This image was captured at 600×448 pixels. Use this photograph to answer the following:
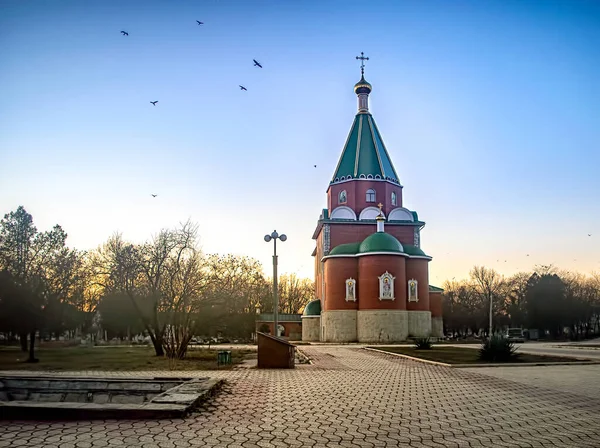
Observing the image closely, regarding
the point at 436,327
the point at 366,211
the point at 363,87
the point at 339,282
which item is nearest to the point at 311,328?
the point at 339,282

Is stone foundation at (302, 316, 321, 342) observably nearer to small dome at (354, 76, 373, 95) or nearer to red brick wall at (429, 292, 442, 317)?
red brick wall at (429, 292, 442, 317)

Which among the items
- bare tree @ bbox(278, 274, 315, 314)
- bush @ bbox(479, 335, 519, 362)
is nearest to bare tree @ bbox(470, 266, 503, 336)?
bare tree @ bbox(278, 274, 315, 314)

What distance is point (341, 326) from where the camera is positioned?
42219mm

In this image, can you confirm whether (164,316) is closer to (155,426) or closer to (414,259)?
(155,426)

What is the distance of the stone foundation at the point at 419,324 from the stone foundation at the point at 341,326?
445 cm

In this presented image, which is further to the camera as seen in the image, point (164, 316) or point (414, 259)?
point (414, 259)

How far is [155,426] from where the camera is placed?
6312 millimetres

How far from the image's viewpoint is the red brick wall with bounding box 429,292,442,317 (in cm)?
4709

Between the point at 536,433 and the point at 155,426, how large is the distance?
450 centimetres

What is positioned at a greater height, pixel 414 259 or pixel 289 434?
pixel 414 259

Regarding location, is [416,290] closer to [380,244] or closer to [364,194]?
[380,244]

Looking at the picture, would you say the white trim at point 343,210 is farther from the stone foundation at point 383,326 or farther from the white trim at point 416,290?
the stone foundation at point 383,326

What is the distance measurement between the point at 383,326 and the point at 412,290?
4.38 meters

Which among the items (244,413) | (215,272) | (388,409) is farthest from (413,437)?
(215,272)
